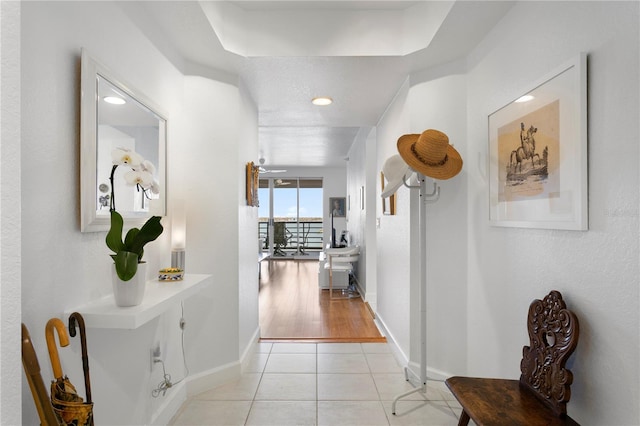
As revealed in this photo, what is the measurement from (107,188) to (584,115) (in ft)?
6.53

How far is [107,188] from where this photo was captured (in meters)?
1.56

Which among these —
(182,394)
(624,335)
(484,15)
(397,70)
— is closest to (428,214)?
(397,70)

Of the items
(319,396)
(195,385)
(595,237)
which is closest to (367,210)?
(319,396)

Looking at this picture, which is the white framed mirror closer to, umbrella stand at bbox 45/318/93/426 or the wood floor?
umbrella stand at bbox 45/318/93/426

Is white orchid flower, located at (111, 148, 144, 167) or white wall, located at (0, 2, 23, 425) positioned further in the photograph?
white orchid flower, located at (111, 148, 144, 167)

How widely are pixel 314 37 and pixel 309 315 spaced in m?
3.31

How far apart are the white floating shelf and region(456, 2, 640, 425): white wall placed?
1.75 meters

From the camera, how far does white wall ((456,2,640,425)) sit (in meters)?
1.21

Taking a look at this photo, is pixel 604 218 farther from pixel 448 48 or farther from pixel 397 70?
pixel 397 70

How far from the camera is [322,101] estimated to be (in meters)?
3.43

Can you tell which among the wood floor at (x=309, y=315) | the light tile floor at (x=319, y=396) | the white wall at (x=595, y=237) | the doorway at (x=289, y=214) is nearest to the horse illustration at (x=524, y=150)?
the white wall at (x=595, y=237)

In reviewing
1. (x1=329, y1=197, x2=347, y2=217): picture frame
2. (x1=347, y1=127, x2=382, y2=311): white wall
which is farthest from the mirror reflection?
(x1=329, y1=197, x2=347, y2=217): picture frame

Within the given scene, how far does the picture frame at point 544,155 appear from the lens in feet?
4.61

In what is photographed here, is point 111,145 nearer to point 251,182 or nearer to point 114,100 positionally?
point 114,100
